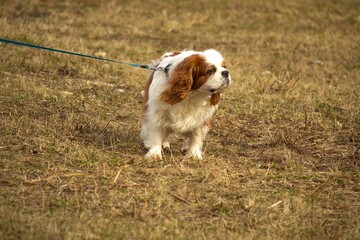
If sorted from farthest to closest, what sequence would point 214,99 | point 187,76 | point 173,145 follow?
point 173,145
point 214,99
point 187,76

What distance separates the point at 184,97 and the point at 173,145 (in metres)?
1.17

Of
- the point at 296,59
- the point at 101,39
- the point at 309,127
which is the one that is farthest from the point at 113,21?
the point at 309,127

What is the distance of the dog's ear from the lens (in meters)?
5.42

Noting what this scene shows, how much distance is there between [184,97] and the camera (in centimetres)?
549

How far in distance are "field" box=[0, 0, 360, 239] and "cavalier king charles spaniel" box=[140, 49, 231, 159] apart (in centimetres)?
22

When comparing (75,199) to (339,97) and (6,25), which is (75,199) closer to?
(339,97)

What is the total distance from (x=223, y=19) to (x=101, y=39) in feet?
12.4

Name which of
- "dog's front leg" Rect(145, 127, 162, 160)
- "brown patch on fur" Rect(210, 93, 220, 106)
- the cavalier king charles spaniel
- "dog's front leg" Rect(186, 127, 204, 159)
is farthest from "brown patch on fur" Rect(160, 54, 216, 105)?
"dog's front leg" Rect(186, 127, 204, 159)

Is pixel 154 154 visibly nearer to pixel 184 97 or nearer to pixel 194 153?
pixel 194 153

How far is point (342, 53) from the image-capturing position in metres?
11.6

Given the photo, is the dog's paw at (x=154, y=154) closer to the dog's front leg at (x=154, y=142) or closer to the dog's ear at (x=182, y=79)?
the dog's front leg at (x=154, y=142)

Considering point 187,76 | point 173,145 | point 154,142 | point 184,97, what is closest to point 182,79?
point 187,76

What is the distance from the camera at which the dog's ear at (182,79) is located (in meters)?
5.42

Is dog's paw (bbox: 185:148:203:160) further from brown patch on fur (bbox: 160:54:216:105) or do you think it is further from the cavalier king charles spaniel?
brown patch on fur (bbox: 160:54:216:105)
